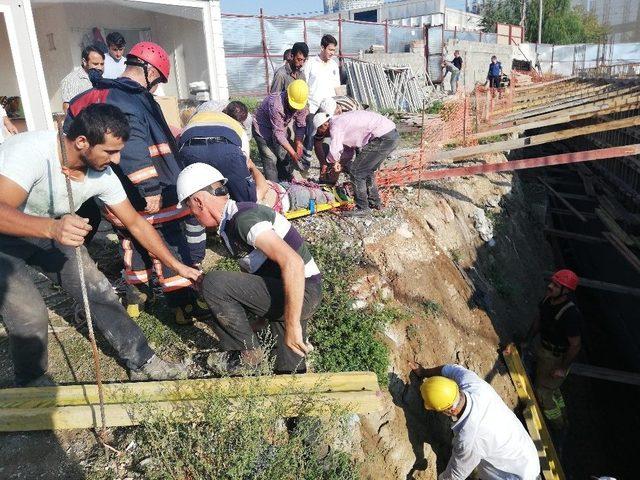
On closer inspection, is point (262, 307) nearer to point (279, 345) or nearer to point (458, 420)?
point (279, 345)

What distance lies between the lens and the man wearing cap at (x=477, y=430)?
3.51m

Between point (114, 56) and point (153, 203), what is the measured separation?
9.93 feet

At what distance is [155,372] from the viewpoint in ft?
10.3

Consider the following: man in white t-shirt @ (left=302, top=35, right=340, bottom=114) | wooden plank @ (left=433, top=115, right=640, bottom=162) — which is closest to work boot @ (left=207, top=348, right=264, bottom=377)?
man in white t-shirt @ (left=302, top=35, right=340, bottom=114)

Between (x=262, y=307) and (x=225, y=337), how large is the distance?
1.09 ft

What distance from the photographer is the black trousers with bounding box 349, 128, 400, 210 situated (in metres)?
5.15

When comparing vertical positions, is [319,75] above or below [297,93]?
above

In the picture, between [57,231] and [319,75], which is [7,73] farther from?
[57,231]

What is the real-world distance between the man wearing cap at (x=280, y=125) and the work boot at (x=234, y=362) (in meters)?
2.71

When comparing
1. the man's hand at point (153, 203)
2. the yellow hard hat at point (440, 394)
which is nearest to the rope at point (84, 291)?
the man's hand at point (153, 203)

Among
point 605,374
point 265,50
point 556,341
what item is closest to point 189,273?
point 556,341

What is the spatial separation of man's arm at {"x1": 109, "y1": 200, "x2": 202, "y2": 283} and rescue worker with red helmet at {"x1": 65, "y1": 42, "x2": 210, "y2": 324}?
15.2 inches

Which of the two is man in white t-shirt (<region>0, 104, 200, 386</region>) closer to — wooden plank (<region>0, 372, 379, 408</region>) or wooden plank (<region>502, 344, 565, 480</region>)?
wooden plank (<region>0, 372, 379, 408</region>)

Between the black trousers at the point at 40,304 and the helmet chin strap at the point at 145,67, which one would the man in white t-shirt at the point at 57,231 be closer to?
the black trousers at the point at 40,304
